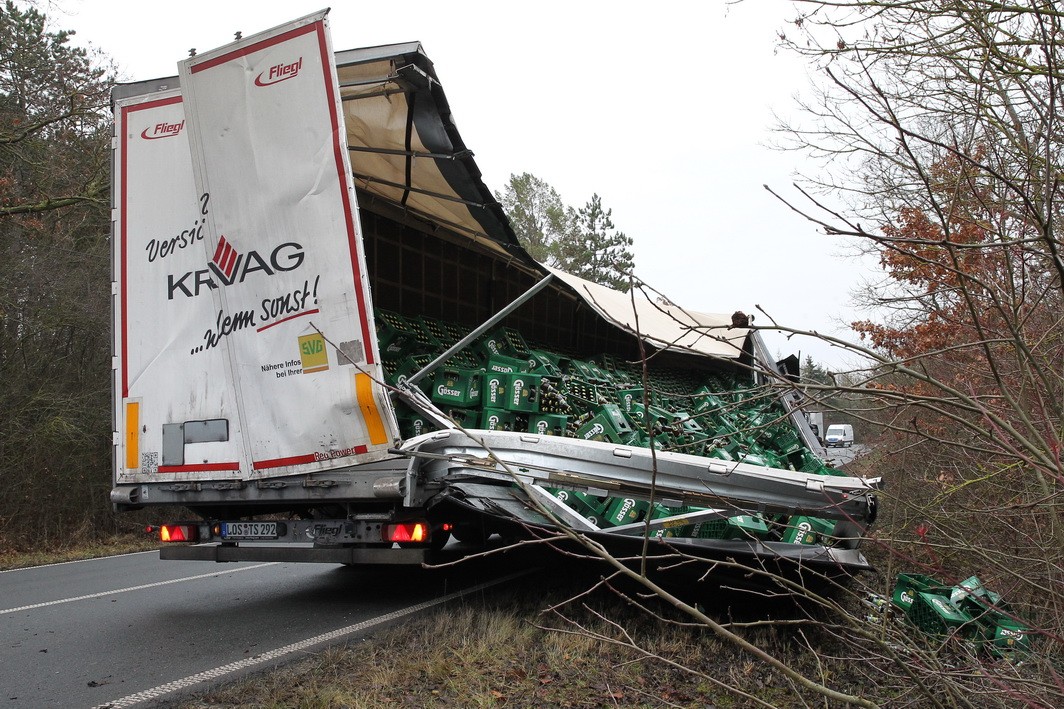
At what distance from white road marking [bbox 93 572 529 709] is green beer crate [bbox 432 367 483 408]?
156 cm

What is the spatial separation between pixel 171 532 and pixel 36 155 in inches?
370

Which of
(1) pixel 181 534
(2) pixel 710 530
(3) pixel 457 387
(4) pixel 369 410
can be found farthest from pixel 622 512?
(1) pixel 181 534

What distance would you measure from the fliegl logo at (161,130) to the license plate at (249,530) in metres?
2.79

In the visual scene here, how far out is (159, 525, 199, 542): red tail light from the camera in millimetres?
6008

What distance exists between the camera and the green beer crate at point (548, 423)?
23.0 feet

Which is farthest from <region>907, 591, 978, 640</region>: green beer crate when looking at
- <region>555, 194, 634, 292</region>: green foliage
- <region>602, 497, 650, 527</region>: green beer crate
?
<region>555, 194, 634, 292</region>: green foliage

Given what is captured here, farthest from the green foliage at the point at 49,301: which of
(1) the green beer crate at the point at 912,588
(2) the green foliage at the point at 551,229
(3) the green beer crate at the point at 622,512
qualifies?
(2) the green foliage at the point at 551,229

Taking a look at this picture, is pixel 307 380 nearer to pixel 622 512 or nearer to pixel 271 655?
pixel 271 655

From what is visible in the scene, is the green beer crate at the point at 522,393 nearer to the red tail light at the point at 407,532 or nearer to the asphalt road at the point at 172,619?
the asphalt road at the point at 172,619

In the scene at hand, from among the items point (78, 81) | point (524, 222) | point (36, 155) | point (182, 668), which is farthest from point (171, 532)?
point (524, 222)

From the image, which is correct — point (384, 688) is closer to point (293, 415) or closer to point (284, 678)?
point (284, 678)

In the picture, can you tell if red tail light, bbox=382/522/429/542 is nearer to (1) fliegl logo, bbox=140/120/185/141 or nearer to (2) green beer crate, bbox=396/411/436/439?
(2) green beer crate, bbox=396/411/436/439

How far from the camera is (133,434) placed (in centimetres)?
567

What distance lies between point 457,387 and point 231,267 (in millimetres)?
2296
